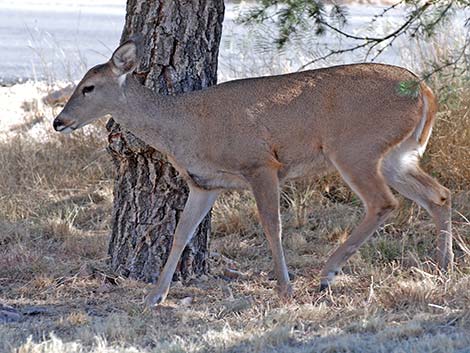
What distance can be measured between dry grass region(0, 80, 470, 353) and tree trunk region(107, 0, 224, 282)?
0.76 feet

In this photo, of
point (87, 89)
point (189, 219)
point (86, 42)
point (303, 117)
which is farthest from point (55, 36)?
point (303, 117)

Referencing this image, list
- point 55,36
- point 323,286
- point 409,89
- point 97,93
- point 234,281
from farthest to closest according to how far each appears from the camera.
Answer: point 55,36 → point 234,281 → point 323,286 → point 97,93 → point 409,89

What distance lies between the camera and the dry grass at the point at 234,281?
20.3 ft

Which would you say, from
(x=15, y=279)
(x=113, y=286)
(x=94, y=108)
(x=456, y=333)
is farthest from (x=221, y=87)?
(x=456, y=333)

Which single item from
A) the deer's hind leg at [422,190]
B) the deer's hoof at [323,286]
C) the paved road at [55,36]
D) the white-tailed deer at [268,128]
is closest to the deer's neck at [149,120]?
the white-tailed deer at [268,128]

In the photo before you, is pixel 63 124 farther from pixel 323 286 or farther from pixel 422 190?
pixel 422 190

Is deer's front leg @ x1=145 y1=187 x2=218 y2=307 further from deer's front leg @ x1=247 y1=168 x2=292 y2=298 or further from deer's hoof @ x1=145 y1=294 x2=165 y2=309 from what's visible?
deer's front leg @ x1=247 y1=168 x2=292 y2=298

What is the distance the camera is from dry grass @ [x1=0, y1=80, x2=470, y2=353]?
618 cm

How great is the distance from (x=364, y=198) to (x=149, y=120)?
1.58 meters

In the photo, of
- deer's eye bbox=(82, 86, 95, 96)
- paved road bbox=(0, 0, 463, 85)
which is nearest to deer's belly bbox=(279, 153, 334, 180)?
paved road bbox=(0, 0, 463, 85)

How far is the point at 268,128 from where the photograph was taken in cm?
773

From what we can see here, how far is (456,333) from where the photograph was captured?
19.9 feet

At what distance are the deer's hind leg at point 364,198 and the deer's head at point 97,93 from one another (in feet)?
5.05

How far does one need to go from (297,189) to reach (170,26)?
2921 millimetres
